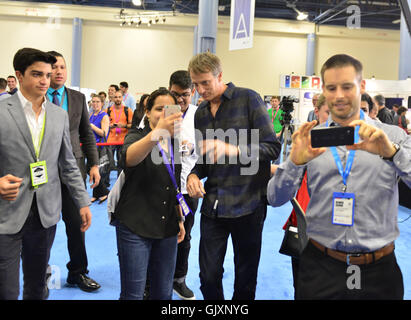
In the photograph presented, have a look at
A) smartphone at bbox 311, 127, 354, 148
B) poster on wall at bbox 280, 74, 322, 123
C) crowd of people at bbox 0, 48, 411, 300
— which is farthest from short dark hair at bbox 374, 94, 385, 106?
poster on wall at bbox 280, 74, 322, 123

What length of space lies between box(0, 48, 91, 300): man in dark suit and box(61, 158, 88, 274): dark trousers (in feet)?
2.46

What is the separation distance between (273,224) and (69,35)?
14952 mm

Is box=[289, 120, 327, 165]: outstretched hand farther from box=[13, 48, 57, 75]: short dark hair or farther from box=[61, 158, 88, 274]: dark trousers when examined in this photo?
box=[61, 158, 88, 274]: dark trousers

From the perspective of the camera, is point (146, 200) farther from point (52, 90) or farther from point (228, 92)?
point (52, 90)

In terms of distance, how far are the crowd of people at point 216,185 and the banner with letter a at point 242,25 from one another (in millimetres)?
2819

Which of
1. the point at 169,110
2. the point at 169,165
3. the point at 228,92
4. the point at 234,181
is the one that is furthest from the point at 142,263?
the point at 228,92

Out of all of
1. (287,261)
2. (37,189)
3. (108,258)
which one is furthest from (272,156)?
(108,258)

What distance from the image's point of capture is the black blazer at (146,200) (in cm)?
179

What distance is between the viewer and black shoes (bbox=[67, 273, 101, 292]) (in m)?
2.81

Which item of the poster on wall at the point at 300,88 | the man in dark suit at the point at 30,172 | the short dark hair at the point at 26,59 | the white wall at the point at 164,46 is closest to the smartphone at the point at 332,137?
the man in dark suit at the point at 30,172

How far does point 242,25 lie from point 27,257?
405cm

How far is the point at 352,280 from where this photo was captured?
4.57 ft

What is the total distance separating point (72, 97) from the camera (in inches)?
112

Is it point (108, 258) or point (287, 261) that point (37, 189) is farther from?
point (287, 261)
